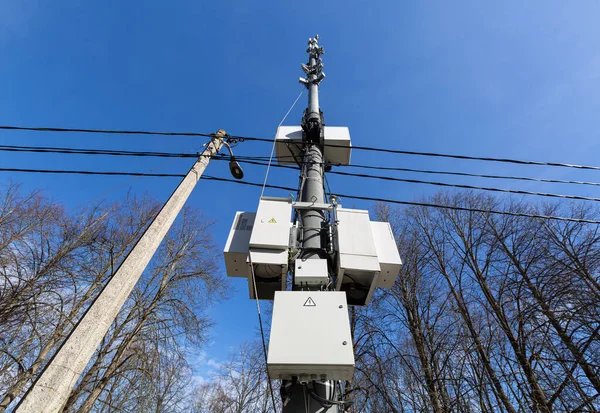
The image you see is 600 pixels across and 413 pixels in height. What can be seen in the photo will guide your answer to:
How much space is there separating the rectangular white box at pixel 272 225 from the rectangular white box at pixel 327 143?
163 centimetres

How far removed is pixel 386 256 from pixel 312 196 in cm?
121

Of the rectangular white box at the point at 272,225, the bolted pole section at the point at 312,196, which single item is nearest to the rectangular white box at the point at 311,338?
the bolted pole section at the point at 312,196

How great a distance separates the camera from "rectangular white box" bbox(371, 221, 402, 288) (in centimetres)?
294

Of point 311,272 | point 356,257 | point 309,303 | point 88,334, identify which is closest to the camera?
point 88,334

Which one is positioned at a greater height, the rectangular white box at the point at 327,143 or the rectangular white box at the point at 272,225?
the rectangular white box at the point at 327,143

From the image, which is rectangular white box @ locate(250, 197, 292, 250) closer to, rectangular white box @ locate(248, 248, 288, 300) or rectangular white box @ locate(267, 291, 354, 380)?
rectangular white box @ locate(248, 248, 288, 300)

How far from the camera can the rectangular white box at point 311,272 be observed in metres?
2.66

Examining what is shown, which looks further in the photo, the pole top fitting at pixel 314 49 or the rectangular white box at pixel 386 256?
the pole top fitting at pixel 314 49

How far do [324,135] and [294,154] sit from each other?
0.63 m

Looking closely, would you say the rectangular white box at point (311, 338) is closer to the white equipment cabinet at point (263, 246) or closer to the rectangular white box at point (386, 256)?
the white equipment cabinet at point (263, 246)

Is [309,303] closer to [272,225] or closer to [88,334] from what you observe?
[272,225]

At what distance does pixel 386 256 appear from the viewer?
2994 mm

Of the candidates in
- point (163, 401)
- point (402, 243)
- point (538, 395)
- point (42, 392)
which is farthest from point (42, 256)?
point (538, 395)

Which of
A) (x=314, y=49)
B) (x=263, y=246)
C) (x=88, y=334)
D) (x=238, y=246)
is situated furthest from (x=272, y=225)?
(x=314, y=49)
